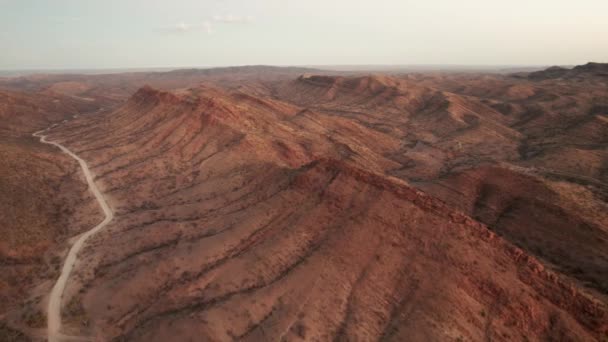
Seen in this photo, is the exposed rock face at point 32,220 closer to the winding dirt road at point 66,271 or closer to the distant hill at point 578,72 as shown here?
the winding dirt road at point 66,271

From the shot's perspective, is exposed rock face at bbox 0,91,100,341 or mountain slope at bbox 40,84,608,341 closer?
mountain slope at bbox 40,84,608,341

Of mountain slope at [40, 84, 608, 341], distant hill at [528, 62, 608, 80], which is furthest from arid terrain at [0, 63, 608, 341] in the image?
distant hill at [528, 62, 608, 80]

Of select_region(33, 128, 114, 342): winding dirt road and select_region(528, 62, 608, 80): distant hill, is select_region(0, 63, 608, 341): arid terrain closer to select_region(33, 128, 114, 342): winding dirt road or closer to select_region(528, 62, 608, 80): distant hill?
select_region(33, 128, 114, 342): winding dirt road

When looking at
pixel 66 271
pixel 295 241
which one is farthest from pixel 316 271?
pixel 66 271

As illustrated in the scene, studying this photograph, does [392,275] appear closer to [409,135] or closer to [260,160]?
[260,160]

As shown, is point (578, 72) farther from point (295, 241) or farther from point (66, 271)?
point (66, 271)

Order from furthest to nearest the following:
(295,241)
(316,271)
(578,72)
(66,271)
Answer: (578,72) < (66,271) < (295,241) < (316,271)

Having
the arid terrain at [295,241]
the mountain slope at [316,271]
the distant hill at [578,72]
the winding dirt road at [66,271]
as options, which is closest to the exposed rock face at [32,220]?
the arid terrain at [295,241]

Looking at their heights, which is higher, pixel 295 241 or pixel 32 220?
pixel 295 241
